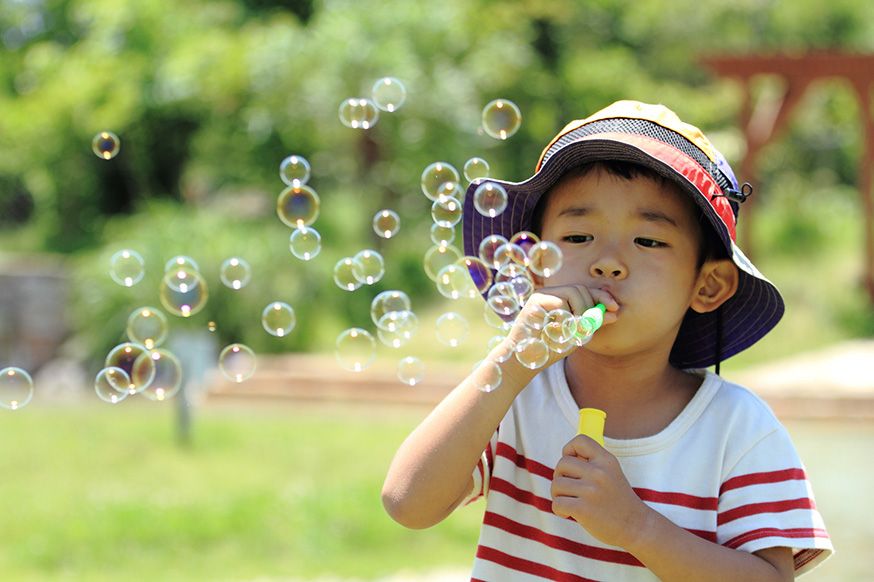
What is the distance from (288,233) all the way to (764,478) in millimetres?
10488

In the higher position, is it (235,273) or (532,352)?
(235,273)

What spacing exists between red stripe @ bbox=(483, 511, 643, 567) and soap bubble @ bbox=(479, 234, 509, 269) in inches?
18.4

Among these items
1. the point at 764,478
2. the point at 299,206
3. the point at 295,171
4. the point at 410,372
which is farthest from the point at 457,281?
the point at 764,478

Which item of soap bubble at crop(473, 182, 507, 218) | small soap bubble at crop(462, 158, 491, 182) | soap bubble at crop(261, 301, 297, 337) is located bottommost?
soap bubble at crop(261, 301, 297, 337)

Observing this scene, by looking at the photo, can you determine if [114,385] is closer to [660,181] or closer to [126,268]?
[126,268]

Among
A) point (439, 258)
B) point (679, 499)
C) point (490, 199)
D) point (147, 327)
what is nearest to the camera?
point (679, 499)

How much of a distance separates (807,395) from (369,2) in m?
7.42

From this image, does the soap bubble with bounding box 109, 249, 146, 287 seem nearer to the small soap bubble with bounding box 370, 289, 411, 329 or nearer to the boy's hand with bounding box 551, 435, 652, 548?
the small soap bubble with bounding box 370, 289, 411, 329

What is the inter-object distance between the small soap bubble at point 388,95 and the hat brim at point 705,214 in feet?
2.12

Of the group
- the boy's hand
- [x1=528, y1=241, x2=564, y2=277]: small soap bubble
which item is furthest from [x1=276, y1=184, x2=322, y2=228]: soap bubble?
the boy's hand

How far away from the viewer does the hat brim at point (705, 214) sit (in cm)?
187

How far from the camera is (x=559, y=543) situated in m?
1.92

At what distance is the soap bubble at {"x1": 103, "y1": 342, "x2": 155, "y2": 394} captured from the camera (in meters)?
2.72

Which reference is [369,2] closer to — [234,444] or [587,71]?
[587,71]
